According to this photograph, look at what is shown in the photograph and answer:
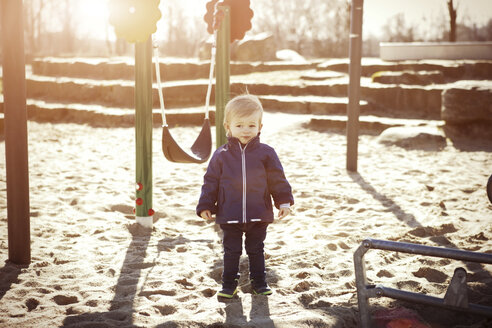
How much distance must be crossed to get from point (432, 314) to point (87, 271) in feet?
6.12

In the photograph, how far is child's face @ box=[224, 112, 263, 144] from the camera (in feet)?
8.27

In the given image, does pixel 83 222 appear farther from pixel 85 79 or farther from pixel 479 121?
pixel 85 79

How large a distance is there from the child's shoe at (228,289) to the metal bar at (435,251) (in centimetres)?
86

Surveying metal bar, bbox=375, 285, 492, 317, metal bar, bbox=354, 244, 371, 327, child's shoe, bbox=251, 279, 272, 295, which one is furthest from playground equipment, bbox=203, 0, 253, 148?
metal bar, bbox=375, 285, 492, 317

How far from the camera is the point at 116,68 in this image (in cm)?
1405

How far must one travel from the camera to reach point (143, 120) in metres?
3.71

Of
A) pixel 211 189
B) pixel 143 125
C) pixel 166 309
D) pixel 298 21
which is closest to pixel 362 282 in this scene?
pixel 211 189

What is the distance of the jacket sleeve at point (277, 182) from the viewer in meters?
2.56

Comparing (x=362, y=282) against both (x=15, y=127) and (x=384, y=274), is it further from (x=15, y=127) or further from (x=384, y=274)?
(x=15, y=127)

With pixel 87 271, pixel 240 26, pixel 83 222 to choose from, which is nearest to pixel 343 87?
pixel 240 26

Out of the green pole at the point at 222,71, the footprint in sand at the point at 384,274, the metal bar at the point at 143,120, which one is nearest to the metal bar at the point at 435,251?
the footprint in sand at the point at 384,274

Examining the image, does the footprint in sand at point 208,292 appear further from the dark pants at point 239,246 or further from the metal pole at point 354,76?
the metal pole at point 354,76

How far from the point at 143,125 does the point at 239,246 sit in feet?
4.74

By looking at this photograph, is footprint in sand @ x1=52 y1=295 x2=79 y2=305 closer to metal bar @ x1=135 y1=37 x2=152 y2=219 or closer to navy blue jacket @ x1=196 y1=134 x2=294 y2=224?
navy blue jacket @ x1=196 y1=134 x2=294 y2=224
